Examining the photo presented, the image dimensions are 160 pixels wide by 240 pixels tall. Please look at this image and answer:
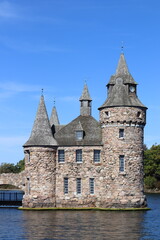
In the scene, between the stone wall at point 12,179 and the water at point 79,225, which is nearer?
the water at point 79,225

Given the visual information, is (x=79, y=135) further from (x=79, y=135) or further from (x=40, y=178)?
(x=40, y=178)

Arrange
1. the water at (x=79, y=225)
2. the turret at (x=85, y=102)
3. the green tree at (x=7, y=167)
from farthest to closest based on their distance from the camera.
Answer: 1. the green tree at (x=7, y=167)
2. the turret at (x=85, y=102)
3. the water at (x=79, y=225)

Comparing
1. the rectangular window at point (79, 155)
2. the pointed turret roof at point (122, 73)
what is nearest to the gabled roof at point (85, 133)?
the rectangular window at point (79, 155)

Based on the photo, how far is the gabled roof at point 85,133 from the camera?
58.1 metres

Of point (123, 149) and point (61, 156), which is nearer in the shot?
point (123, 149)

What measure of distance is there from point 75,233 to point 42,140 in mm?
20344

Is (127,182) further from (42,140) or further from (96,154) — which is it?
(42,140)

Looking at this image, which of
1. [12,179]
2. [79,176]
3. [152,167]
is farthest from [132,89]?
[152,167]

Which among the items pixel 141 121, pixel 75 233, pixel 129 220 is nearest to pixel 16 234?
pixel 75 233

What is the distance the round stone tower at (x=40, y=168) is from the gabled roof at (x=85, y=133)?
1.34 meters

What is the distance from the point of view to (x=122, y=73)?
59.3 m

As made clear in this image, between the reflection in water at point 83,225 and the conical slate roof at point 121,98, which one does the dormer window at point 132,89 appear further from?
the reflection in water at point 83,225

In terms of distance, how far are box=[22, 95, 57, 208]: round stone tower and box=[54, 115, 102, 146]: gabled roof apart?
134 cm

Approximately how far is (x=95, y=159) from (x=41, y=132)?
6916 mm
